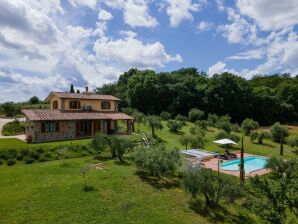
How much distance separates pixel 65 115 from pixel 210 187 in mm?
21392

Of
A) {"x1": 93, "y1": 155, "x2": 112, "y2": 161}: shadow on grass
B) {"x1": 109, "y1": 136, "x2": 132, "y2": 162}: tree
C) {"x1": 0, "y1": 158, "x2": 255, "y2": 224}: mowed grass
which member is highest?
{"x1": 109, "y1": 136, "x2": 132, "y2": 162}: tree

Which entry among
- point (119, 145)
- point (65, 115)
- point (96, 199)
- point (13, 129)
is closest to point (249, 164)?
point (119, 145)

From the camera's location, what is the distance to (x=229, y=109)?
190 feet

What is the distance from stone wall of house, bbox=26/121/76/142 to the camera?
1166 inches

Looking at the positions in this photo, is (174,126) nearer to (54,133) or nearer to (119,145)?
(119,145)

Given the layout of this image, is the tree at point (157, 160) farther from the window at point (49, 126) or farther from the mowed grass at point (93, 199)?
the window at point (49, 126)

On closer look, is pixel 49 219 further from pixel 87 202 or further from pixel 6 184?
pixel 6 184

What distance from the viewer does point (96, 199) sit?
629 inches

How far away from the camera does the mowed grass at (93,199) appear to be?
14039 millimetres

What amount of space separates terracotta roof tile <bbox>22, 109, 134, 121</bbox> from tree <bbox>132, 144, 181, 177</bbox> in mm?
13502

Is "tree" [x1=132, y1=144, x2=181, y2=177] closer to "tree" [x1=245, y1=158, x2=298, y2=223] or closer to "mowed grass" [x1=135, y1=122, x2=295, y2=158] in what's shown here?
"tree" [x1=245, y1=158, x2=298, y2=223]

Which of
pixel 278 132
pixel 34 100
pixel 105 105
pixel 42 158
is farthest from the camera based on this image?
pixel 34 100

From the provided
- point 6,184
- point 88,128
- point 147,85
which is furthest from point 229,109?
point 6,184

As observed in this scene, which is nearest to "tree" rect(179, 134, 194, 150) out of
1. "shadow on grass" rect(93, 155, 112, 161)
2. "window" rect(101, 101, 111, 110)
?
"shadow on grass" rect(93, 155, 112, 161)
